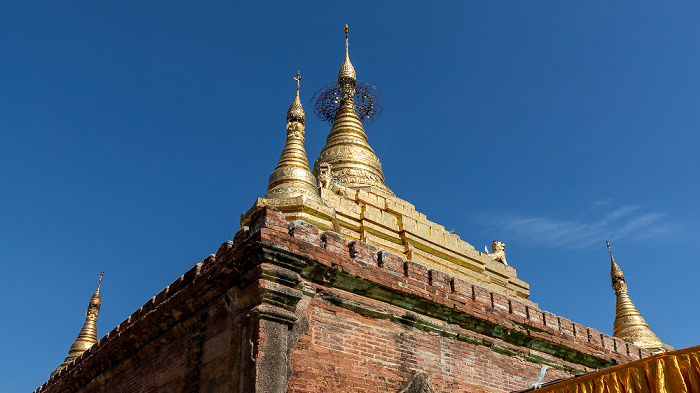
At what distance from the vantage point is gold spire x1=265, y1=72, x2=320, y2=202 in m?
21.1

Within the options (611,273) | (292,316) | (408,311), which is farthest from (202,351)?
(611,273)

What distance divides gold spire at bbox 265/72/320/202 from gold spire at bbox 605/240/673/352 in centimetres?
1888

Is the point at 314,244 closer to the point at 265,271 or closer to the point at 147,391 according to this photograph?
the point at 265,271

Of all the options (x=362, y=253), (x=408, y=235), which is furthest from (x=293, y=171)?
(x=362, y=253)

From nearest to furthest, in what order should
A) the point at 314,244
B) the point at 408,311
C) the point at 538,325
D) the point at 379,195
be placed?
the point at 314,244 < the point at 408,311 < the point at 538,325 < the point at 379,195

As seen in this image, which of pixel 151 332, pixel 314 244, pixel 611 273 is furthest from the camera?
pixel 611 273

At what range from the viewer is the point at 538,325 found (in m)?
12.8

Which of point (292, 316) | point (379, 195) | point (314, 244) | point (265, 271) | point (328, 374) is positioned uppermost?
point (379, 195)

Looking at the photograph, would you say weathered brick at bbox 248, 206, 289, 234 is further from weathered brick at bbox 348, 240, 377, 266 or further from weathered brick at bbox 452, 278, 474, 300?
weathered brick at bbox 452, 278, 474, 300

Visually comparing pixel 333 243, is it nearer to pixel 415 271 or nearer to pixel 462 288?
pixel 415 271

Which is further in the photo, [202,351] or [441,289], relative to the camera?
[441,289]

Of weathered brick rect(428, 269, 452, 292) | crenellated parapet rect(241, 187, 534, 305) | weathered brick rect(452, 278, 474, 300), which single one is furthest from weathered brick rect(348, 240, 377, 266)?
crenellated parapet rect(241, 187, 534, 305)

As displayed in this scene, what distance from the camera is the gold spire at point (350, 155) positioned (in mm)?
29172

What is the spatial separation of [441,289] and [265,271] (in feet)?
12.6
